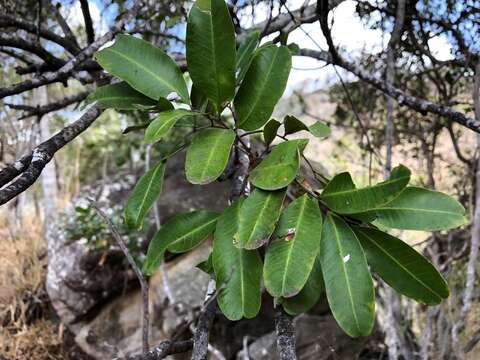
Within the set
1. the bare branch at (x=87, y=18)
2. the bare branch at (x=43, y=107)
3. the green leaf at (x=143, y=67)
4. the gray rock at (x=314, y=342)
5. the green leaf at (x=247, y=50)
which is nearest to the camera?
the green leaf at (x=143, y=67)

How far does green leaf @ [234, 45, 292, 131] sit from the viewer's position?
0.95m

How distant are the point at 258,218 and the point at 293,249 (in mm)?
81

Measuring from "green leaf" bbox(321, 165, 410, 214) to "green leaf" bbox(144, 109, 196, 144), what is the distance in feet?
1.03

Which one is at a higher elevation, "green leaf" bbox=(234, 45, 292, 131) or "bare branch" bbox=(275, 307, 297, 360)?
"green leaf" bbox=(234, 45, 292, 131)

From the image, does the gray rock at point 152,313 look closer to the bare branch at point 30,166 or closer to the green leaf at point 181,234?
the green leaf at point 181,234

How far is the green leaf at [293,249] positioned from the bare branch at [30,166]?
17.0 inches

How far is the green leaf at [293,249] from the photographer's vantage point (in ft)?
2.57

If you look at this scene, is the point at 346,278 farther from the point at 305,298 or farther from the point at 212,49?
the point at 212,49

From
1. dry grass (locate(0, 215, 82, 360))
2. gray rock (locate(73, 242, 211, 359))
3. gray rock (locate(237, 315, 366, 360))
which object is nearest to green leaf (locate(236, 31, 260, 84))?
gray rock (locate(237, 315, 366, 360))

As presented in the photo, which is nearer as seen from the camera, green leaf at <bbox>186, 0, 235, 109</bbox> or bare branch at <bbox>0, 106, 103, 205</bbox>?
bare branch at <bbox>0, 106, 103, 205</bbox>

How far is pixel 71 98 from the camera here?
1.90 m

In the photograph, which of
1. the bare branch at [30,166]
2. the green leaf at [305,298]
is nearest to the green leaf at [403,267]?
the green leaf at [305,298]

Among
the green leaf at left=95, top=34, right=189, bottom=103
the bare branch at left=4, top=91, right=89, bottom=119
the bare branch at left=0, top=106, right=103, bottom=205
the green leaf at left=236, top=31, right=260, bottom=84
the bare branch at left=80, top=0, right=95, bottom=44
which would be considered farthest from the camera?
the bare branch at left=80, top=0, right=95, bottom=44

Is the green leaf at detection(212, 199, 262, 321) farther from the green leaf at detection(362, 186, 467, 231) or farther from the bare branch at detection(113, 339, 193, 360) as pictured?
the green leaf at detection(362, 186, 467, 231)
